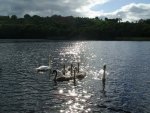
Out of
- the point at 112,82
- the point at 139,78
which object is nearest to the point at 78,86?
the point at 112,82

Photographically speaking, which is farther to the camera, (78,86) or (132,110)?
(78,86)

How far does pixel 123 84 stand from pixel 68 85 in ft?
32.4

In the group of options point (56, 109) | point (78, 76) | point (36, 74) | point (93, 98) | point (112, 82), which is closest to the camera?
point (56, 109)

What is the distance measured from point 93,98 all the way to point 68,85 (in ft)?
37.2

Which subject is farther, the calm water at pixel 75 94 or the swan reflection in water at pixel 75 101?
the calm water at pixel 75 94

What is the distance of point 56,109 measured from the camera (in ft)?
136

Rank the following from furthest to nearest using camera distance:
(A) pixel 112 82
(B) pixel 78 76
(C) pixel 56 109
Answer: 1. (B) pixel 78 76
2. (A) pixel 112 82
3. (C) pixel 56 109

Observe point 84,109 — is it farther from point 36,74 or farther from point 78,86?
point 36,74

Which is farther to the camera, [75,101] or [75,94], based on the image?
[75,94]

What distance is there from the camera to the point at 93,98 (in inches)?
1895

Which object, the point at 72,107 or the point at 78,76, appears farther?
the point at 78,76

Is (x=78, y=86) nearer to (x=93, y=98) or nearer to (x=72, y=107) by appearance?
(x=93, y=98)

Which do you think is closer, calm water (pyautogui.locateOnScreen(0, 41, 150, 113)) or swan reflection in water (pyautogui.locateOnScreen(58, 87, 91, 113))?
swan reflection in water (pyautogui.locateOnScreen(58, 87, 91, 113))

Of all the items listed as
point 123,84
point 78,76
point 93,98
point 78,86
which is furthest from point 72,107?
point 78,76
